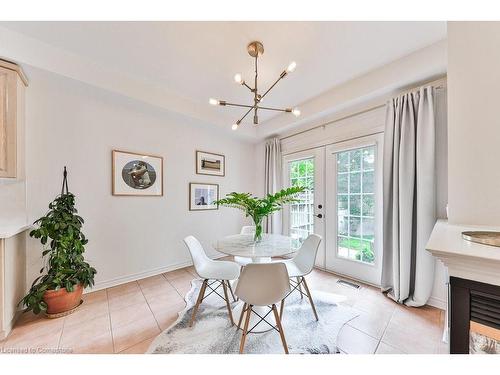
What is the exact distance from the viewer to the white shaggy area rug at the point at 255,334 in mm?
1486

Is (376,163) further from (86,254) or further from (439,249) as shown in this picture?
(86,254)

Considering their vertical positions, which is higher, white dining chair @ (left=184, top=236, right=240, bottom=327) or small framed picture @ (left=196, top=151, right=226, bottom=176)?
small framed picture @ (left=196, top=151, right=226, bottom=176)

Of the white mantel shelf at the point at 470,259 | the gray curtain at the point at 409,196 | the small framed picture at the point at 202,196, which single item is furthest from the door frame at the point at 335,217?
the small framed picture at the point at 202,196

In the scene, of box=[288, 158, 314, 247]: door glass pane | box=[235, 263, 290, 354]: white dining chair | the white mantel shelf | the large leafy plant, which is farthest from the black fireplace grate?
the large leafy plant

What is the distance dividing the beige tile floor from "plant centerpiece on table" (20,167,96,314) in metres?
0.16

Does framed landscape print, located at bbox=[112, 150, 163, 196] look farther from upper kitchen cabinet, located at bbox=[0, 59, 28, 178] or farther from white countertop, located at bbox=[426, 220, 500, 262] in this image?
white countertop, located at bbox=[426, 220, 500, 262]

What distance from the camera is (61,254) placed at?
188cm

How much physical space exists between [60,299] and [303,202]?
10.8 feet

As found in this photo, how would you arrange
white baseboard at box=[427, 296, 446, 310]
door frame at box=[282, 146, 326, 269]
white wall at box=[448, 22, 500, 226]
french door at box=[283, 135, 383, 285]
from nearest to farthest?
white wall at box=[448, 22, 500, 226] < white baseboard at box=[427, 296, 446, 310] < french door at box=[283, 135, 383, 285] < door frame at box=[282, 146, 326, 269]

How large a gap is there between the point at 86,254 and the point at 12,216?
79 cm

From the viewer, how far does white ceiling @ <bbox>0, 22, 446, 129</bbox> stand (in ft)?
5.50

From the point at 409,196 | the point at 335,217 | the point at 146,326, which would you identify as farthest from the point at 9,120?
the point at 409,196

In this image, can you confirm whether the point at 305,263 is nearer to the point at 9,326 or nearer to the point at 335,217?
the point at 335,217
